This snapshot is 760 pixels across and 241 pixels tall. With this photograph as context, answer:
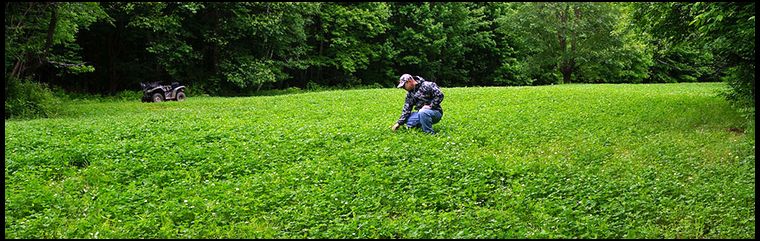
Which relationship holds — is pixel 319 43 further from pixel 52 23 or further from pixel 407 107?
pixel 407 107

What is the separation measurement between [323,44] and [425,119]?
Result: 102ft

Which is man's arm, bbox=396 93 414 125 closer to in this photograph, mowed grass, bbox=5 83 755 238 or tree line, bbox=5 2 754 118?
mowed grass, bbox=5 83 755 238

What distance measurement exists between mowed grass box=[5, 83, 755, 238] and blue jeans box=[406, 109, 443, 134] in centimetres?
31

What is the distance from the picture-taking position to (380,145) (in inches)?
415

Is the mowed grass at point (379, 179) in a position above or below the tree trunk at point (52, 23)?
below

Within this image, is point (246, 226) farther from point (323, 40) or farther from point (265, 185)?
point (323, 40)

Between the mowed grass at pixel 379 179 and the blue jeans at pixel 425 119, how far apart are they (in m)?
0.31

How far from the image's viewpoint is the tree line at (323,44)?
18219 mm

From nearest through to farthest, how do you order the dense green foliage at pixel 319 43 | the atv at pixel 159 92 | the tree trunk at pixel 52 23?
the tree trunk at pixel 52 23, the dense green foliage at pixel 319 43, the atv at pixel 159 92

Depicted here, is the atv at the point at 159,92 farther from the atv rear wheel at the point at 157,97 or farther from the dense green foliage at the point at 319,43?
the dense green foliage at the point at 319,43

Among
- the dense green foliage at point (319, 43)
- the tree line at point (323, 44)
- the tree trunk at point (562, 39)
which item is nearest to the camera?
the tree line at point (323, 44)

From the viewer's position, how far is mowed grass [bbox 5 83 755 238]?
21.2ft

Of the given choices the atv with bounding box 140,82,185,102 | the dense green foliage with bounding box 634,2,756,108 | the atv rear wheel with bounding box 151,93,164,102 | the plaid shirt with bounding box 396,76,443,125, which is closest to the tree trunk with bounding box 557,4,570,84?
the dense green foliage with bounding box 634,2,756,108

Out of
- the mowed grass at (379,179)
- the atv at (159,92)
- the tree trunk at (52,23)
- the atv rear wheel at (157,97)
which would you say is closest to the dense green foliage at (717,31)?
the mowed grass at (379,179)
